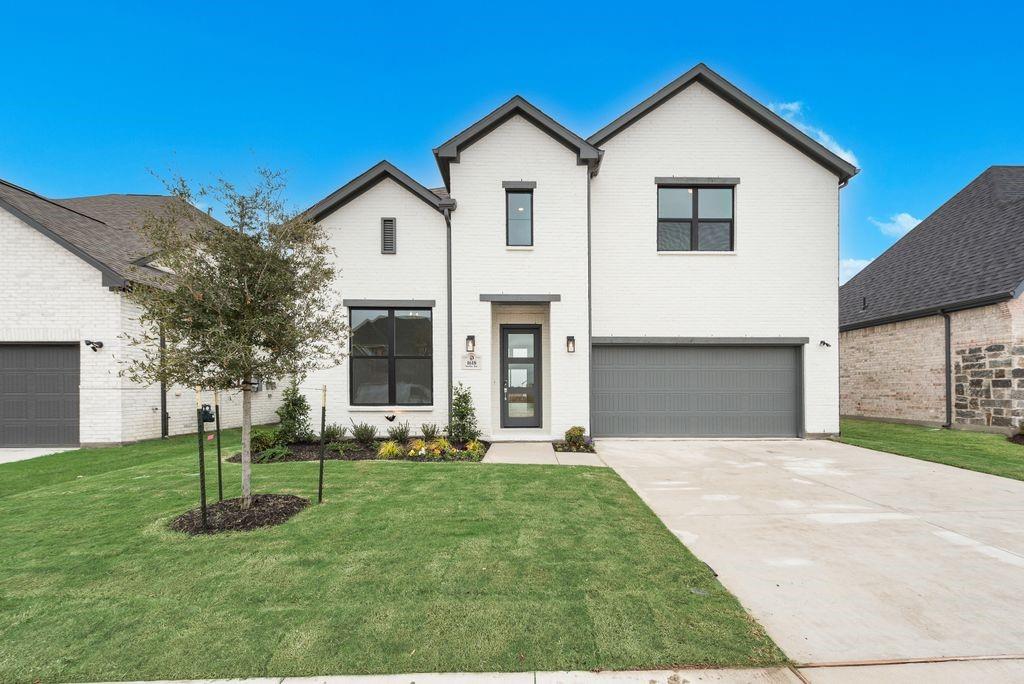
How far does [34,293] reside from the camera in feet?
31.6

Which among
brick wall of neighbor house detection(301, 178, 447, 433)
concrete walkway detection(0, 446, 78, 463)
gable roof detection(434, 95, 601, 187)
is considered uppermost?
gable roof detection(434, 95, 601, 187)

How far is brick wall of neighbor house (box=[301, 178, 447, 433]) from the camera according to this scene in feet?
33.3

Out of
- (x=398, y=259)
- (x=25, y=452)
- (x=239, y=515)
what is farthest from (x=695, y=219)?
(x=25, y=452)

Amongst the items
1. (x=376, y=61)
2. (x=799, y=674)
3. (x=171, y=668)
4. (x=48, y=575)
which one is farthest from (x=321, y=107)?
(x=799, y=674)

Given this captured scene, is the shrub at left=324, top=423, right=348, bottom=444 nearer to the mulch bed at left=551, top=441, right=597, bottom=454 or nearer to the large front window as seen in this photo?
the large front window

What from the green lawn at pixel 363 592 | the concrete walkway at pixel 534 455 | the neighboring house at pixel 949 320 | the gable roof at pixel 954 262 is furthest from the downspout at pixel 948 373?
the green lawn at pixel 363 592

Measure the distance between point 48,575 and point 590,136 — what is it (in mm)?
11342

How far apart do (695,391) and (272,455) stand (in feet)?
31.1

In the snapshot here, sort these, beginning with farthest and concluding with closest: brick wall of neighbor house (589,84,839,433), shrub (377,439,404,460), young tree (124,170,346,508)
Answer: brick wall of neighbor house (589,84,839,433) < shrub (377,439,404,460) < young tree (124,170,346,508)

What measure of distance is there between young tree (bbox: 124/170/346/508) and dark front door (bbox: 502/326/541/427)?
616 cm

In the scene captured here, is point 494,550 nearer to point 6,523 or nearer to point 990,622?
point 990,622

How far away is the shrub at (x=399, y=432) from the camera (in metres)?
9.66

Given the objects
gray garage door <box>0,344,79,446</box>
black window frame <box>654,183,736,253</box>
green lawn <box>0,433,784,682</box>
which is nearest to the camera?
green lawn <box>0,433,784,682</box>

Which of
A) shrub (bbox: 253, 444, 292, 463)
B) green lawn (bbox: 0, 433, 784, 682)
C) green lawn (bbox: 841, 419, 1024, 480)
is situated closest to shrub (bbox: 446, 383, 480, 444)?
shrub (bbox: 253, 444, 292, 463)
